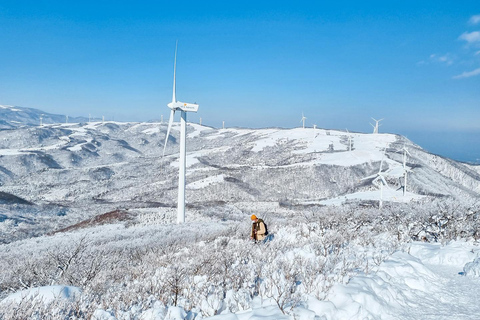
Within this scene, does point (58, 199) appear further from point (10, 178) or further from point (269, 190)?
point (269, 190)

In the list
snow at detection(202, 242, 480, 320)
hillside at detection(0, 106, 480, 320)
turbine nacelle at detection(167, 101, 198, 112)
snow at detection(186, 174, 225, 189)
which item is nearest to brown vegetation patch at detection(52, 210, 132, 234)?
hillside at detection(0, 106, 480, 320)

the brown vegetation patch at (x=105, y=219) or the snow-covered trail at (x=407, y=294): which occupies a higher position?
the snow-covered trail at (x=407, y=294)

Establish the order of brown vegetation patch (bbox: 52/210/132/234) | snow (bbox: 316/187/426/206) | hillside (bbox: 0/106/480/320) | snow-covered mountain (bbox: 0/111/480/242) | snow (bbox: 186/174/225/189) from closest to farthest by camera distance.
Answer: hillside (bbox: 0/106/480/320)
brown vegetation patch (bbox: 52/210/132/234)
snow (bbox: 316/187/426/206)
snow-covered mountain (bbox: 0/111/480/242)
snow (bbox: 186/174/225/189)

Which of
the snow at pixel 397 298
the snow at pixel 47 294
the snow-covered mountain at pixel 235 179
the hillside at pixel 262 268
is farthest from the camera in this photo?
the snow-covered mountain at pixel 235 179

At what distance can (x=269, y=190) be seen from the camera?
64750 millimetres

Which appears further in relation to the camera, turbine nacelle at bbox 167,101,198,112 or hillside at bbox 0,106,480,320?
turbine nacelle at bbox 167,101,198,112

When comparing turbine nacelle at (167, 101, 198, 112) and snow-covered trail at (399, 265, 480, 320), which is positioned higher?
turbine nacelle at (167, 101, 198, 112)

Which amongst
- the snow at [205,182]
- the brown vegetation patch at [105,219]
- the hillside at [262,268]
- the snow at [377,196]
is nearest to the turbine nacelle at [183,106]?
the hillside at [262,268]

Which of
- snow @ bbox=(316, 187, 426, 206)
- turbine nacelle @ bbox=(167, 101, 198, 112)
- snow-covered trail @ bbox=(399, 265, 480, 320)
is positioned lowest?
snow @ bbox=(316, 187, 426, 206)

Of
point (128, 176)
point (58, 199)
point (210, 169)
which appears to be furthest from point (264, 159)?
point (58, 199)

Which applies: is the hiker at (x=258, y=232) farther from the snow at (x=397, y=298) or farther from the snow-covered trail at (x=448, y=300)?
the snow-covered trail at (x=448, y=300)

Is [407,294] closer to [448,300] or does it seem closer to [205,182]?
[448,300]

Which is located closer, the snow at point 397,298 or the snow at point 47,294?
the snow at point 397,298

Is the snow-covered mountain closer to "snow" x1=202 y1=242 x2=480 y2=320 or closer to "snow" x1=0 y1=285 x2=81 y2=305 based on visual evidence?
"snow" x1=202 y1=242 x2=480 y2=320
